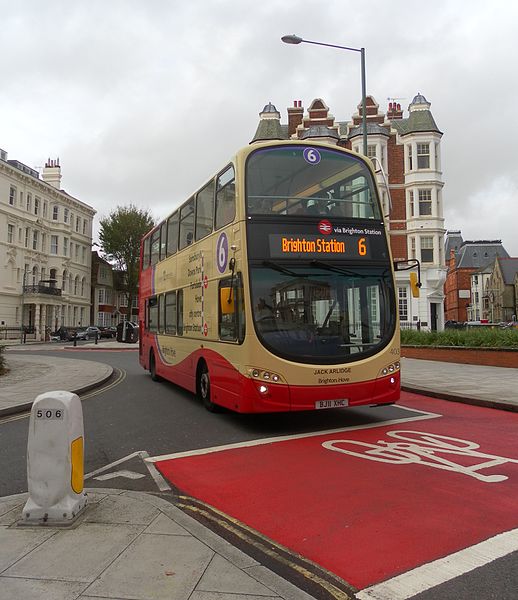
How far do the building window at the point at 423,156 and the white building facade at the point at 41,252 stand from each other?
35.5 metres

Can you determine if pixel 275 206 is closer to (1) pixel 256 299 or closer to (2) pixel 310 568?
(1) pixel 256 299

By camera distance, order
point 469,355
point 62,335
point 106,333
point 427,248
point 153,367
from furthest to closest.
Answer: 1. point 106,333
2. point 62,335
3. point 427,248
4. point 469,355
5. point 153,367

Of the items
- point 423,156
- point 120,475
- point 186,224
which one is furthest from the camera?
point 423,156

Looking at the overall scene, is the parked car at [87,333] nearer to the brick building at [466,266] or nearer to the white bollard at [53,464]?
the white bollard at [53,464]

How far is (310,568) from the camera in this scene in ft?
11.3

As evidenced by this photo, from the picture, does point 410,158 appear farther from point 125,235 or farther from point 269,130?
point 125,235

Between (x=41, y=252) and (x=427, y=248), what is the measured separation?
38550 millimetres

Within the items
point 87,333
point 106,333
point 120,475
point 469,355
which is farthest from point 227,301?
point 106,333

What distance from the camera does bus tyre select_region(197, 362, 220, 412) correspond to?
9.70m

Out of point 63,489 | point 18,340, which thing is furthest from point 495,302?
point 63,489

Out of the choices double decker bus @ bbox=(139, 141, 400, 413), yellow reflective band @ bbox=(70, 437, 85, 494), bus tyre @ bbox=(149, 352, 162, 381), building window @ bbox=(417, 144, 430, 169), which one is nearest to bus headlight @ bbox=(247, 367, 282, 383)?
double decker bus @ bbox=(139, 141, 400, 413)

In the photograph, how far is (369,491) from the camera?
504cm

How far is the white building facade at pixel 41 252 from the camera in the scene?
48.6 m

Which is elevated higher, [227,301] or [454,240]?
[454,240]
